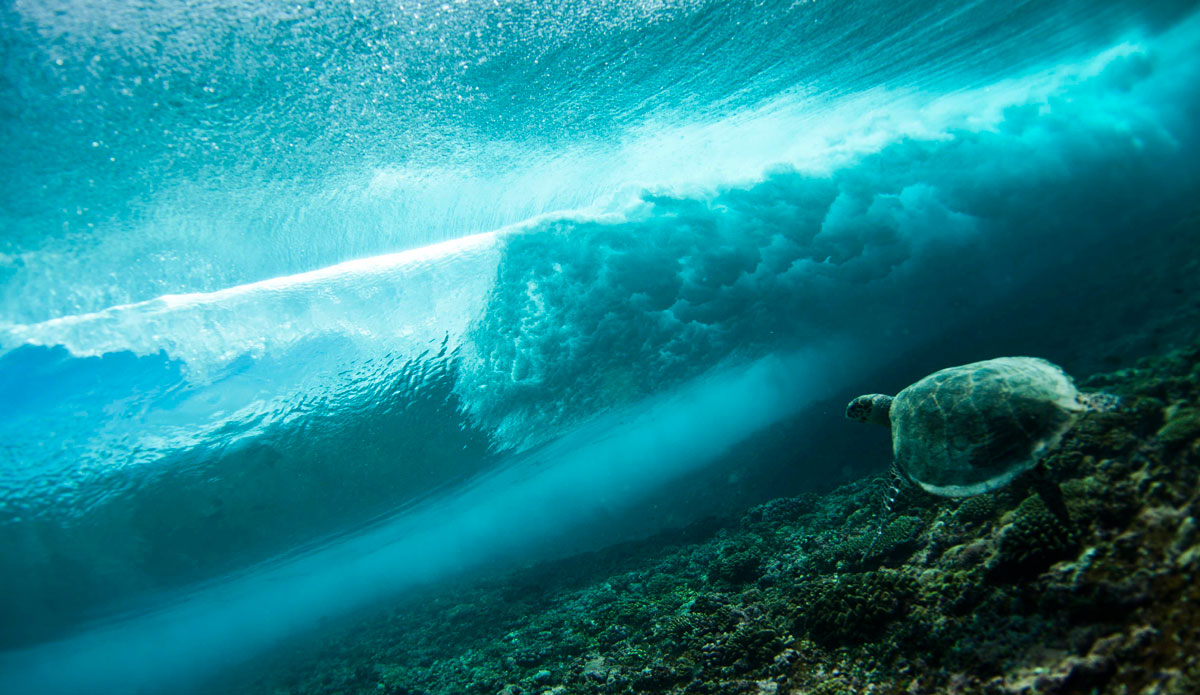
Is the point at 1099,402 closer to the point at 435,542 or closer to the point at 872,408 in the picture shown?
the point at 872,408

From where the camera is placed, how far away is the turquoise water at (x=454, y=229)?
6.68 metres

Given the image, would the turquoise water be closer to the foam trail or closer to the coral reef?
the foam trail

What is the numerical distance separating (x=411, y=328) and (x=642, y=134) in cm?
971

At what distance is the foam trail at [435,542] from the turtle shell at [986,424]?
2105 centimetres

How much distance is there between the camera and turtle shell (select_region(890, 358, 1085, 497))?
430 centimetres

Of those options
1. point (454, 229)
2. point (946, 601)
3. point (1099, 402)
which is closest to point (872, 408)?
point (1099, 402)

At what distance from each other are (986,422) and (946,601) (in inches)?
73.5

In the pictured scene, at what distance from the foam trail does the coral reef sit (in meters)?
18.8

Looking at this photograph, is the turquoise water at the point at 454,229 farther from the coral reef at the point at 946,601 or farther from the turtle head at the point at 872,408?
the coral reef at the point at 946,601

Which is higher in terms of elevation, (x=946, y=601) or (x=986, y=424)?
(x=986, y=424)

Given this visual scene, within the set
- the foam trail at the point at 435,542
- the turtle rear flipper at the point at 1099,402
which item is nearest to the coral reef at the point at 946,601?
the turtle rear flipper at the point at 1099,402

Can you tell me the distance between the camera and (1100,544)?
366 centimetres

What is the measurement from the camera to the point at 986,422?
15.0ft

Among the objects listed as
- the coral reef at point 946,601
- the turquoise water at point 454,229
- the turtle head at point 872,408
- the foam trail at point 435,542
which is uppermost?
the turquoise water at point 454,229
